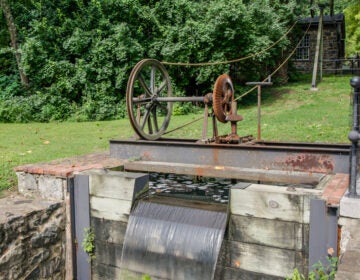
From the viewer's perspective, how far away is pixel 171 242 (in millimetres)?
4535

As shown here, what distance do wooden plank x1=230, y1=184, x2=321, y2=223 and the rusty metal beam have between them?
3.35 feet

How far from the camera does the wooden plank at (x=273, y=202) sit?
12.9ft

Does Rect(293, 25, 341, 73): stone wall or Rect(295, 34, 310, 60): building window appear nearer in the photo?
Rect(293, 25, 341, 73): stone wall

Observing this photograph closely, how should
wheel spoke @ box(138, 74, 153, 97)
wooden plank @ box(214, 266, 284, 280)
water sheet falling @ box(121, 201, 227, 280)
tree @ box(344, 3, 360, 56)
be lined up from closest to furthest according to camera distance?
1. wooden plank @ box(214, 266, 284, 280)
2. water sheet falling @ box(121, 201, 227, 280)
3. wheel spoke @ box(138, 74, 153, 97)
4. tree @ box(344, 3, 360, 56)

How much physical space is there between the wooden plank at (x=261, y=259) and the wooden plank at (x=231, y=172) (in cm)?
105

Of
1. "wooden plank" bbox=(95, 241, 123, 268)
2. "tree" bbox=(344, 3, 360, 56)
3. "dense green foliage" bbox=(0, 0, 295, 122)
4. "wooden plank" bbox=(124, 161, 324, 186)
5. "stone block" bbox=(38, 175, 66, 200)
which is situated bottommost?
"wooden plank" bbox=(95, 241, 123, 268)

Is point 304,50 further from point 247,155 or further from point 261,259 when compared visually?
point 261,259

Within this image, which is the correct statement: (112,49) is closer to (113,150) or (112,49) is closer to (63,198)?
(113,150)

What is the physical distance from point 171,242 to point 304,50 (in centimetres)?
2412

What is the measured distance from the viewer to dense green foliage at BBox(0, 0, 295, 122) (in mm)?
14859

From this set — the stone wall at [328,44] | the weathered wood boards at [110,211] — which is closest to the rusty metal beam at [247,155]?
the weathered wood boards at [110,211]

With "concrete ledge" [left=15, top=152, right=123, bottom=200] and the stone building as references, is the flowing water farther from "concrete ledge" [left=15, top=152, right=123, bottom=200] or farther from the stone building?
the stone building

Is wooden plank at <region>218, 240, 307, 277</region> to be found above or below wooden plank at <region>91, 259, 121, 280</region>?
above

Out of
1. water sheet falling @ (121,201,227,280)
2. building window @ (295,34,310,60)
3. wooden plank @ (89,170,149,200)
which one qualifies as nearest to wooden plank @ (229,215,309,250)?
water sheet falling @ (121,201,227,280)
